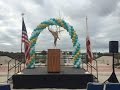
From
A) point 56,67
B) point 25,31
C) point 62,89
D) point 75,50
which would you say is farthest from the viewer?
point 25,31

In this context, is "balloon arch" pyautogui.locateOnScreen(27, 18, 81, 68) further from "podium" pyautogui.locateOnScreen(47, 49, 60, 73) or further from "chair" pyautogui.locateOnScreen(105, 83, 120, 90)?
"chair" pyautogui.locateOnScreen(105, 83, 120, 90)

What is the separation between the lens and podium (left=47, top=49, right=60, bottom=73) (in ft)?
67.2

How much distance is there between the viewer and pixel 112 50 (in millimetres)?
18438

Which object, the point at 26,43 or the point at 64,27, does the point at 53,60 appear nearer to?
the point at 64,27

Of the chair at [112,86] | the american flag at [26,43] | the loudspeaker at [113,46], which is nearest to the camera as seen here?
the chair at [112,86]

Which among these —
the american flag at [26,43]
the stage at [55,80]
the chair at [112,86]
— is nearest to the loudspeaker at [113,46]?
the stage at [55,80]

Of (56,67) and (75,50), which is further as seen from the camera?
(75,50)

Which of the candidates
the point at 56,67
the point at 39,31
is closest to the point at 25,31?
the point at 39,31

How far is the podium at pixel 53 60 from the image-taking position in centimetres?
2047

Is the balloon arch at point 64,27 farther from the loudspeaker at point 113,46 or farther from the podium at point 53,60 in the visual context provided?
the loudspeaker at point 113,46

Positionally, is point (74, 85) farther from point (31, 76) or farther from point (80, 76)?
point (31, 76)

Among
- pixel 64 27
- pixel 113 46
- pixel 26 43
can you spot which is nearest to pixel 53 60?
pixel 64 27

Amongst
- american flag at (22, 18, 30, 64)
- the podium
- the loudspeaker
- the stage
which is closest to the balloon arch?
american flag at (22, 18, 30, 64)

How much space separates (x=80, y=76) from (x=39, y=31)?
20.7 feet
